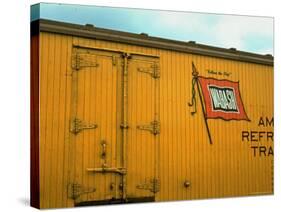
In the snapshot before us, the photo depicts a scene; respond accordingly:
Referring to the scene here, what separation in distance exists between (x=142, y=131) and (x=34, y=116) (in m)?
1.71

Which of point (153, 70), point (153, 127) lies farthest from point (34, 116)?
point (153, 70)

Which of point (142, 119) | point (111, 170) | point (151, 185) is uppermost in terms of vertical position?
point (142, 119)

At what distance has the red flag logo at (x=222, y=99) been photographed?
980 cm

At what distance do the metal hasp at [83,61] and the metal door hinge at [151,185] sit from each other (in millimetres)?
1973

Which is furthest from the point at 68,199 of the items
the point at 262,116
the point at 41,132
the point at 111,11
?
the point at 262,116

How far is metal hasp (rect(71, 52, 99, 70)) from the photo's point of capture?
27.7 ft

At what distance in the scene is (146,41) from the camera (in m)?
→ 9.11

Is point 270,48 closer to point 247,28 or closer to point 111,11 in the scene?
point 247,28

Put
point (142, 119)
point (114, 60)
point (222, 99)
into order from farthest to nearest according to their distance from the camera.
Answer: point (222, 99), point (142, 119), point (114, 60)

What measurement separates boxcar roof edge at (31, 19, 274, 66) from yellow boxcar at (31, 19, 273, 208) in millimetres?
16

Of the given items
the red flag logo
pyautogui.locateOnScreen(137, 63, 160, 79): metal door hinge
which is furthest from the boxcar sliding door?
the red flag logo

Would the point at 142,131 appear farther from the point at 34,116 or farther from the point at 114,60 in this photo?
the point at 34,116

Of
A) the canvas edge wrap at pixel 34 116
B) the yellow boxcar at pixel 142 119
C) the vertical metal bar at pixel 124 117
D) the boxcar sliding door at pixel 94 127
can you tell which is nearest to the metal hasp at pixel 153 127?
the yellow boxcar at pixel 142 119

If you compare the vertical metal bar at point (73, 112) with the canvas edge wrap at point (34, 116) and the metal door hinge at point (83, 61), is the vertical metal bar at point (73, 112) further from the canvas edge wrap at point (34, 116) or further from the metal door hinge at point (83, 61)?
the canvas edge wrap at point (34, 116)
